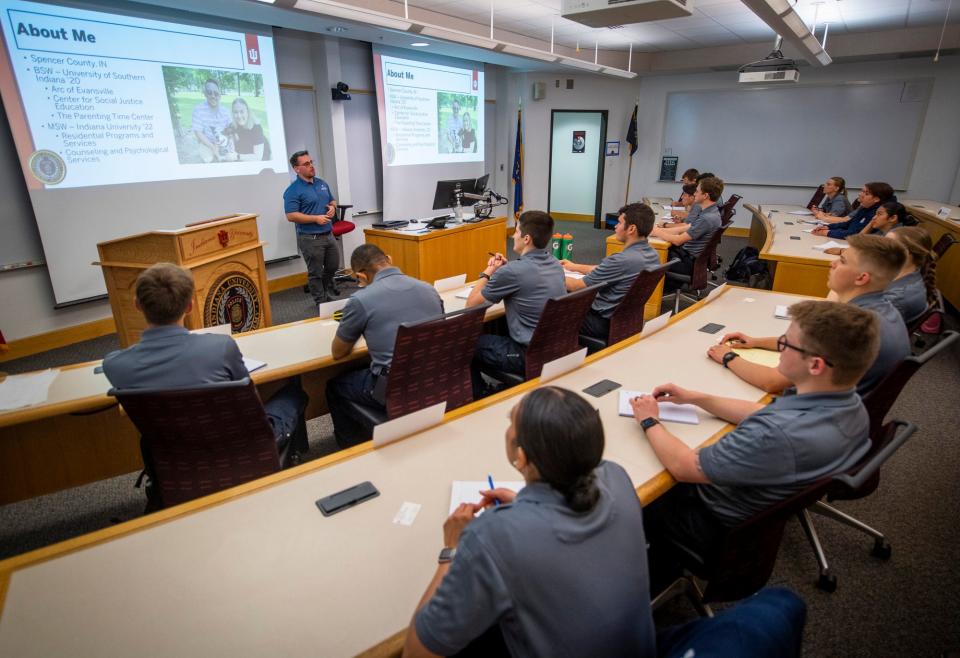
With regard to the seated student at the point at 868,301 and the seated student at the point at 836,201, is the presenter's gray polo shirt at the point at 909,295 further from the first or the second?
the seated student at the point at 836,201

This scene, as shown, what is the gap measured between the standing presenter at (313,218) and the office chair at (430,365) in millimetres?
3346

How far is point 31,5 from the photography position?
3.79 metres

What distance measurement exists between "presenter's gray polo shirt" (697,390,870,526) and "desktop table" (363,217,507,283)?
12.4 feet

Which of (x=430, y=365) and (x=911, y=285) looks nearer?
(x=430, y=365)

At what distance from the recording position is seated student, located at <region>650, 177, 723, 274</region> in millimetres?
4836

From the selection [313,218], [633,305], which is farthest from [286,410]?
[313,218]

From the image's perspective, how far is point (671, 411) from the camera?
1.96 m

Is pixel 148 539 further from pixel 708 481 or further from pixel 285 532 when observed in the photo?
pixel 708 481

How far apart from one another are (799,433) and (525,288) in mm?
1690

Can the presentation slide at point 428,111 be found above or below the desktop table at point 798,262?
above

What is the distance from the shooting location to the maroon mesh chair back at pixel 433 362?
2.10 m

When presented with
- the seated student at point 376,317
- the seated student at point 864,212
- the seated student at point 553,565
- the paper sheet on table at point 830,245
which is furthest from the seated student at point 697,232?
the seated student at point 553,565

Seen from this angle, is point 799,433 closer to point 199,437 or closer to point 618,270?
point 199,437

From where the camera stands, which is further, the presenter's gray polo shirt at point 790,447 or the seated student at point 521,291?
the seated student at point 521,291
